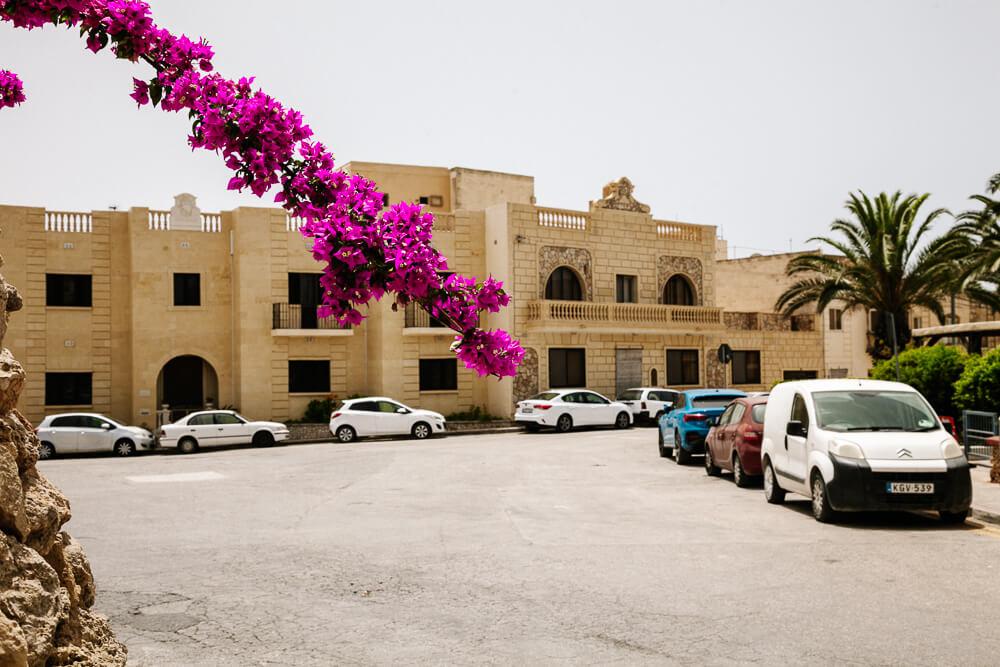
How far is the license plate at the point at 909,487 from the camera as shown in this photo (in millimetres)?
11867

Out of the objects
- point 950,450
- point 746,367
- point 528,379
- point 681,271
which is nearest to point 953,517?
point 950,450

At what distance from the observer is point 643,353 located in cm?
4441

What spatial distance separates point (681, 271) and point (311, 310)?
18.6 metres

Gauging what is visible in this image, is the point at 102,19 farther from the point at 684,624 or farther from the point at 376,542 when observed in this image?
the point at 376,542

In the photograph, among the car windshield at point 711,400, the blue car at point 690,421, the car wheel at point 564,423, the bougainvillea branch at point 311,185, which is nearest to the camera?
the bougainvillea branch at point 311,185

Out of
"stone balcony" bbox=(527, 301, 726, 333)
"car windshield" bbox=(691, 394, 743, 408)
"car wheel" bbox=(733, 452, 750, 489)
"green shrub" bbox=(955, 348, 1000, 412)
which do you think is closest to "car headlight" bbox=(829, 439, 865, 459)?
"car wheel" bbox=(733, 452, 750, 489)

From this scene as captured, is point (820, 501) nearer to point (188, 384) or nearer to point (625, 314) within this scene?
point (188, 384)

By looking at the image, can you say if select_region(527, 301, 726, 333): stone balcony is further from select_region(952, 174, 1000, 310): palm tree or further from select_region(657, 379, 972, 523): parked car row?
select_region(657, 379, 972, 523): parked car row

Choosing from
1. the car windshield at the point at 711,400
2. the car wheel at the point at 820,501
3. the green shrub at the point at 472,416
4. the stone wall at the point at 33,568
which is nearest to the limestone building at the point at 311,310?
the green shrub at the point at 472,416

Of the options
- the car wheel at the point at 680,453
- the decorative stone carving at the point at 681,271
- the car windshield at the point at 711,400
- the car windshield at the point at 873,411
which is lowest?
the car wheel at the point at 680,453

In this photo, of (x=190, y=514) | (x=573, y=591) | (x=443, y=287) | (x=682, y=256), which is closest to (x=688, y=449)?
(x=190, y=514)

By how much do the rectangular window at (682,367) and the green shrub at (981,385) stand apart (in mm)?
25313

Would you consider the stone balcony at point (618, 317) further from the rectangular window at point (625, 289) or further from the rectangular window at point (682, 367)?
the rectangular window at point (625, 289)

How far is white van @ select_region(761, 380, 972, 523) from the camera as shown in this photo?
468 inches
